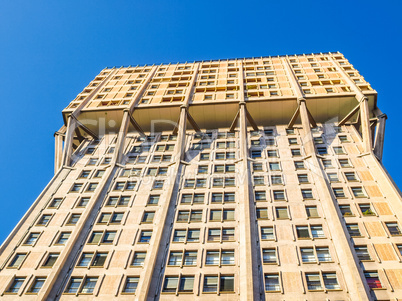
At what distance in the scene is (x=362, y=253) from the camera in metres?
24.9

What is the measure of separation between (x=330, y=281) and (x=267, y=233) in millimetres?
5653

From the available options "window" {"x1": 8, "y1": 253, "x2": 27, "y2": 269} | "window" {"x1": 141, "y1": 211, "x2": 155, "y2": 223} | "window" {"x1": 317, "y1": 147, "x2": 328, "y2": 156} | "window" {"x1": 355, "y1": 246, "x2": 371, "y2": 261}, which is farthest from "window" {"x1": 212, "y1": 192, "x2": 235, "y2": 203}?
"window" {"x1": 8, "y1": 253, "x2": 27, "y2": 269}

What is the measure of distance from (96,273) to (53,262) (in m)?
3.90

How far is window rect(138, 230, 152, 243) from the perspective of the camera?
27859 millimetres

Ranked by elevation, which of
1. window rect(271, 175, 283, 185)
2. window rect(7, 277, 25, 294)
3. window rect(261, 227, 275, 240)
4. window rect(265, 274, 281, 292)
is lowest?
window rect(7, 277, 25, 294)

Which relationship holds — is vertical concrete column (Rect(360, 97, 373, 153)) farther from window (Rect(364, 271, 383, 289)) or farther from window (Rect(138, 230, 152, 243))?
window (Rect(138, 230, 152, 243))

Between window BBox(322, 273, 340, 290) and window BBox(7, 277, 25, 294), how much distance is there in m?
20.8

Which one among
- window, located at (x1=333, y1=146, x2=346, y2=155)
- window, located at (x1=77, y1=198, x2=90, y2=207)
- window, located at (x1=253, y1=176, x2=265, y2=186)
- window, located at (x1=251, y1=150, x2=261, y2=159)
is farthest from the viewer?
window, located at (x1=251, y1=150, x2=261, y2=159)

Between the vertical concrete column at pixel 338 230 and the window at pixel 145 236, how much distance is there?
13931mm

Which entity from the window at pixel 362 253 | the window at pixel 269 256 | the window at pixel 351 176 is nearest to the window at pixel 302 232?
the window at pixel 269 256

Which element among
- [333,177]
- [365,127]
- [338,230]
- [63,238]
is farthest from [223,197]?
[365,127]

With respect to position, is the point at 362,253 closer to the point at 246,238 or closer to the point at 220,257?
the point at 246,238

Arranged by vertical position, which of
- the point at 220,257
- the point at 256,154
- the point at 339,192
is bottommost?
the point at 220,257

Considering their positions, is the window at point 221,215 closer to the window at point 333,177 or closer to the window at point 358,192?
the window at point 333,177
